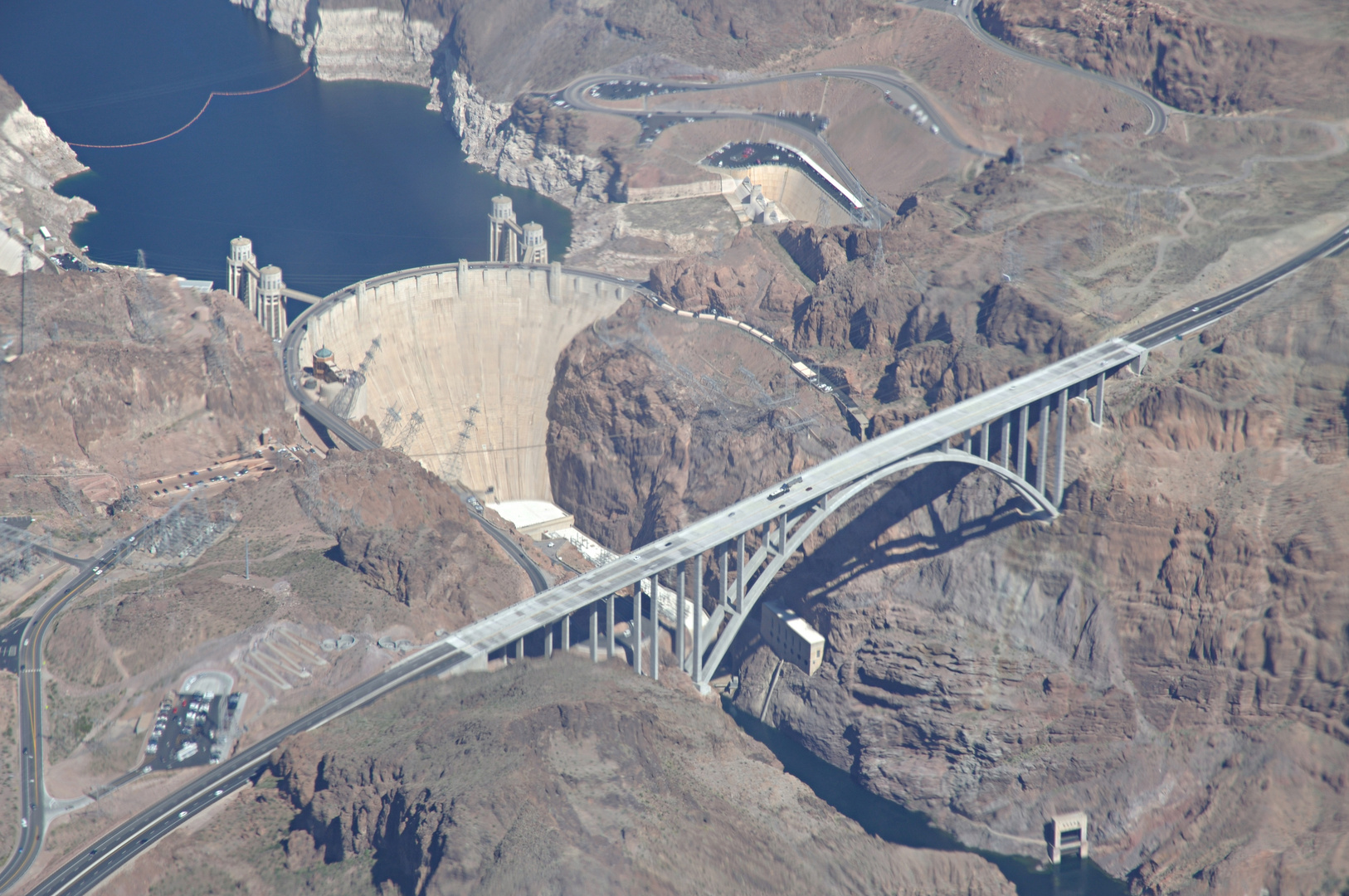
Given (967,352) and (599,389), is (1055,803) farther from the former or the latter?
(599,389)

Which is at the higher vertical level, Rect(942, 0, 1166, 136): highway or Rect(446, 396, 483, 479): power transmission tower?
Rect(942, 0, 1166, 136): highway

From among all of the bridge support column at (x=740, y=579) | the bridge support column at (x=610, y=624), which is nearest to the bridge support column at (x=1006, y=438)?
the bridge support column at (x=740, y=579)

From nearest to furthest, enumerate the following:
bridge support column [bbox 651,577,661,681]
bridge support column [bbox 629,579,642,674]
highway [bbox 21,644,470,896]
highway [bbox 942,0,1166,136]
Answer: highway [bbox 21,644,470,896] < bridge support column [bbox 651,577,661,681] < bridge support column [bbox 629,579,642,674] < highway [bbox 942,0,1166,136]

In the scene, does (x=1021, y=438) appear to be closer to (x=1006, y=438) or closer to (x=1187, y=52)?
(x=1006, y=438)

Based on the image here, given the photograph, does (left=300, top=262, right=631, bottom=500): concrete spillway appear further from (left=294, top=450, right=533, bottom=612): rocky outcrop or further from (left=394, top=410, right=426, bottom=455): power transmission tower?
(left=294, top=450, right=533, bottom=612): rocky outcrop

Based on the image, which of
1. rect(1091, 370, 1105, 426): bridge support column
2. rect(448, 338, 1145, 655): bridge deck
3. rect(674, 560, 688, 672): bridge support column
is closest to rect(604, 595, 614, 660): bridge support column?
rect(448, 338, 1145, 655): bridge deck

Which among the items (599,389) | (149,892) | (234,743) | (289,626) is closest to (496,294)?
(599,389)
